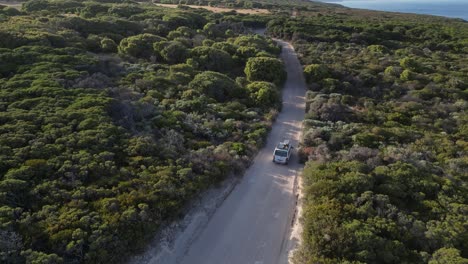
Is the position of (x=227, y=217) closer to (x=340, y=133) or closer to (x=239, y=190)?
(x=239, y=190)

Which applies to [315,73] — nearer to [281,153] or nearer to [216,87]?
[216,87]

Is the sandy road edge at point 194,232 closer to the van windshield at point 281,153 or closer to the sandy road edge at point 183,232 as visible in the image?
the sandy road edge at point 183,232

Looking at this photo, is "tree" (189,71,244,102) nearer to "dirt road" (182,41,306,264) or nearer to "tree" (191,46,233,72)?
"tree" (191,46,233,72)

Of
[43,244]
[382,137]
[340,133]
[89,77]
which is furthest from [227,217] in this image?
[89,77]

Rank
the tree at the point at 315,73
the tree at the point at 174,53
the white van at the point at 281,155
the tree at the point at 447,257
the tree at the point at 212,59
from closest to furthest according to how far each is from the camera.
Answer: the tree at the point at 447,257 → the white van at the point at 281,155 → the tree at the point at 315,73 → the tree at the point at 212,59 → the tree at the point at 174,53

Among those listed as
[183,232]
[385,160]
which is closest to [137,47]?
[183,232]

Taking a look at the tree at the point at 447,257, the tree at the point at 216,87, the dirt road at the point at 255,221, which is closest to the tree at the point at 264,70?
the tree at the point at 216,87
